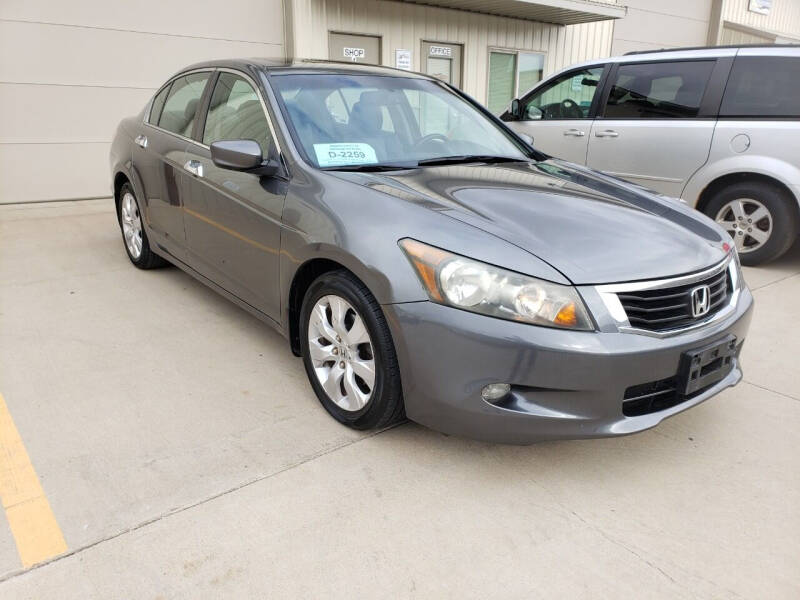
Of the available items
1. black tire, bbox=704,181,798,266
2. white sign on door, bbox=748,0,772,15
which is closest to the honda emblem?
black tire, bbox=704,181,798,266

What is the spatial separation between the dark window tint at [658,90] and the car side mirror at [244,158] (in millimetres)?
4229

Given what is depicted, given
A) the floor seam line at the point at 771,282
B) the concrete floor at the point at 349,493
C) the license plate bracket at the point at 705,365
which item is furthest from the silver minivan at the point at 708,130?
the license plate bracket at the point at 705,365

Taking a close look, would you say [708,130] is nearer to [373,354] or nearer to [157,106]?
[373,354]

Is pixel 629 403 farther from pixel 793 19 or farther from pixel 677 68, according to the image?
pixel 793 19

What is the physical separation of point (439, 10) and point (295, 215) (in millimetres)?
8836

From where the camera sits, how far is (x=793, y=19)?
18297 millimetres

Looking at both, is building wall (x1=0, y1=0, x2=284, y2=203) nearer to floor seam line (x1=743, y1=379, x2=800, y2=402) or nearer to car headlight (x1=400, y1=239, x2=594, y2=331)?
car headlight (x1=400, y1=239, x2=594, y2=331)

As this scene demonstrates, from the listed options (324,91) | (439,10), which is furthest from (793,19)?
(324,91)

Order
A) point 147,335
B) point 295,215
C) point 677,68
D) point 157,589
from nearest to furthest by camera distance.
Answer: point 157,589 → point 295,215 → point 147,335 → point 677,68

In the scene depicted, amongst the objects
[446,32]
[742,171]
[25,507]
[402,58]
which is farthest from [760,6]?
[25,507]

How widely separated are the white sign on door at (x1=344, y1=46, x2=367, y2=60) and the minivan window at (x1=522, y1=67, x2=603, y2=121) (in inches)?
150

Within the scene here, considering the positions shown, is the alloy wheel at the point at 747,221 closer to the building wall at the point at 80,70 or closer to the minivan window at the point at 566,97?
the minivan window at the point at 566,97

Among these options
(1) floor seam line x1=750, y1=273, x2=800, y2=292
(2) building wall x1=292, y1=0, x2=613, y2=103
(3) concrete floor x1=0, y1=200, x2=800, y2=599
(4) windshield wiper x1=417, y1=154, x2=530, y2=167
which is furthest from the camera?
(2) building wall x1=292, y1=0, x2=613, y2=103

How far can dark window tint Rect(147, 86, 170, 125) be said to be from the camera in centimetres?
455
